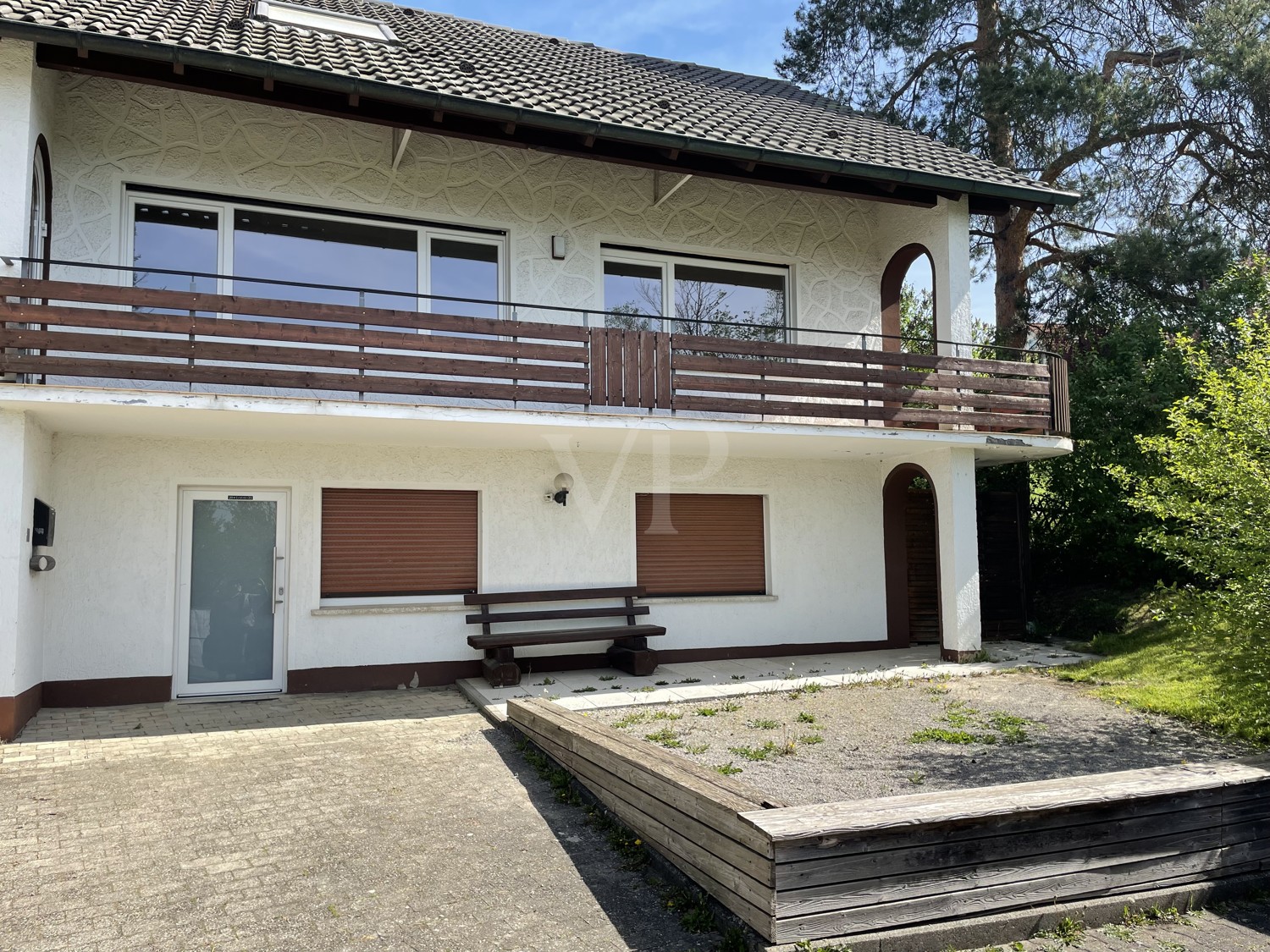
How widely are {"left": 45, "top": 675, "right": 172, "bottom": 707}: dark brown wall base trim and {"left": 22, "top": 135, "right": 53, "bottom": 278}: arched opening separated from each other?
3801mm

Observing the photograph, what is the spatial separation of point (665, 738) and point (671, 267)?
669 cm

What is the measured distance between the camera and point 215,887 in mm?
4453

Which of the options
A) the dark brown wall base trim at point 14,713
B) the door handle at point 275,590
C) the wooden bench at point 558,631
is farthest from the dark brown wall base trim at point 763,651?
the dark brown wall base trim at point 14,713

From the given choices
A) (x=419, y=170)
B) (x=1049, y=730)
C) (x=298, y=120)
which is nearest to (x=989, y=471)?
(x=1049, y=730)

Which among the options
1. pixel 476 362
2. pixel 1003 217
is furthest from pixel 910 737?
pixel 1003 217

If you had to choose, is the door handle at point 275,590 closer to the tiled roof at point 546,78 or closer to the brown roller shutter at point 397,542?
the brown roller shutter at point 397,542

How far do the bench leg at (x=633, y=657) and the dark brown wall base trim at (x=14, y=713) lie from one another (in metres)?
5.60

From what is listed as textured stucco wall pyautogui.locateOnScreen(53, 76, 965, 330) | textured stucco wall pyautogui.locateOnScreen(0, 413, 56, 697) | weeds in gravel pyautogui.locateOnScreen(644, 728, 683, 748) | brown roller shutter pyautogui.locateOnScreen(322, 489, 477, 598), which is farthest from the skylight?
weeds in gravel pyautogui.locateOnScreen(644, 728, 683, 748)

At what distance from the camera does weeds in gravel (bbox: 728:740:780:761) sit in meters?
6.37

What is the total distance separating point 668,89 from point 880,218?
3.41 m

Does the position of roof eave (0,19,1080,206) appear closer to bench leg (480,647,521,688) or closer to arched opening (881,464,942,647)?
arched opening (881,464,942,647)

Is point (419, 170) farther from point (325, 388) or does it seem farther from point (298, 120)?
point (325, 388)

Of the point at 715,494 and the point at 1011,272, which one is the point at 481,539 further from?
the point at 1011,272

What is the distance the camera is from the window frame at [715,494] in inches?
434
